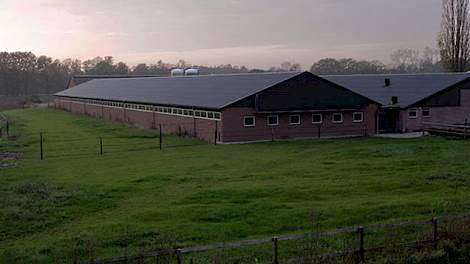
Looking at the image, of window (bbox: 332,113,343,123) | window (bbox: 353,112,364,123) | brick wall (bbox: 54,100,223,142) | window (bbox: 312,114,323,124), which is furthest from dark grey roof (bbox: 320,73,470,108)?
brick wall (bbox: 54,100,223,142)

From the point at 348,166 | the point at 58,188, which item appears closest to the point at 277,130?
the point at 348,166

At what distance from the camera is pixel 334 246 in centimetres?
1317

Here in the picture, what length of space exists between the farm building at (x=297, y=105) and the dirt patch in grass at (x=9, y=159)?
1232 centimetres

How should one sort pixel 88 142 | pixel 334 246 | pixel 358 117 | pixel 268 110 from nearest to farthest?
1. pixel 334 246
2. pixel 268 110
3. pixel 88 142
4. pixel 358 117

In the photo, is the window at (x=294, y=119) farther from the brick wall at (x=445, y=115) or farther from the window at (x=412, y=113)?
the window at (x=412, y=113)

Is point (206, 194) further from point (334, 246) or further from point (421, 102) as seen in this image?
point (421, 102)

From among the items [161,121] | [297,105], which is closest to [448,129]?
[297,105]

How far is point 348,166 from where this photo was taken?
84.0ft

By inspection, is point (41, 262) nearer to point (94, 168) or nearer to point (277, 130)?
point (94, 168)

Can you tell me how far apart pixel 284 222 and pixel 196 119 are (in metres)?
26.6

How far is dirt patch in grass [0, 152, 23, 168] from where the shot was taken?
28.5m

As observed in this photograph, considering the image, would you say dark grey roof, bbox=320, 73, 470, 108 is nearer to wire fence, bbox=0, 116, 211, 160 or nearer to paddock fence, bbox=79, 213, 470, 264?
wire fence, bbox=0, 116, 211, 160

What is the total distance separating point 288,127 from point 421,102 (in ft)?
40.0

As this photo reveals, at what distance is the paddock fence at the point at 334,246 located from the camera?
1174 cm
